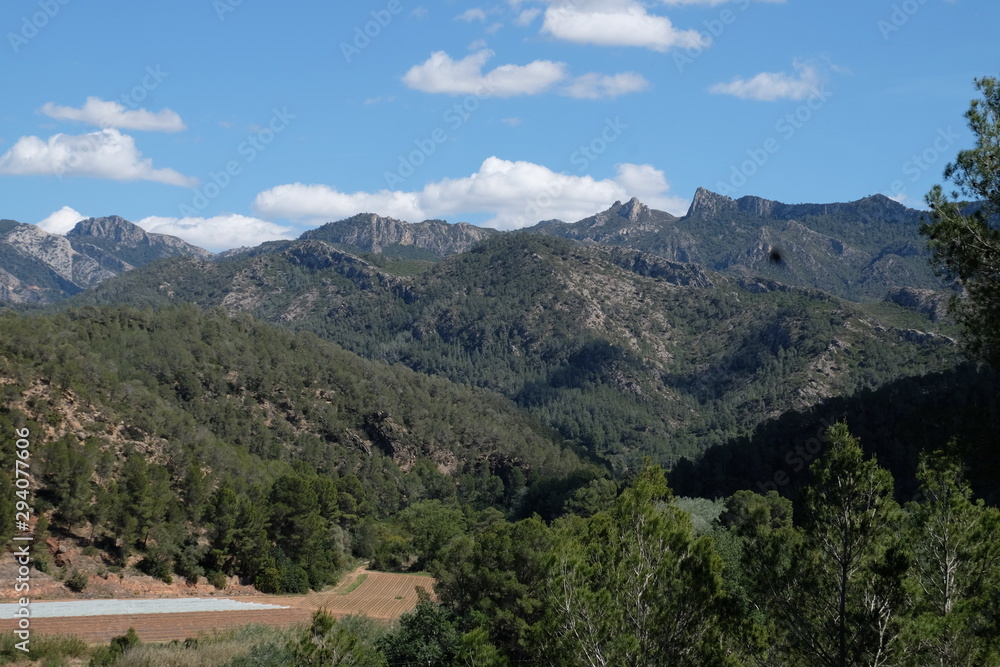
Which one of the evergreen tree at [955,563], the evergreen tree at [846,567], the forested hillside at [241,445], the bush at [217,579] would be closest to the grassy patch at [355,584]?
the forested hillside at [241,445]

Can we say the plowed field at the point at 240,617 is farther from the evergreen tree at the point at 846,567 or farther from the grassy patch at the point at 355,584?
the evergreen tree at the point at 846,567

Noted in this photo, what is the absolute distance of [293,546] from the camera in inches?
2820

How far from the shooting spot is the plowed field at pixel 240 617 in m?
35.8

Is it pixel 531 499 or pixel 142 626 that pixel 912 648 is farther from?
pixel 531 499

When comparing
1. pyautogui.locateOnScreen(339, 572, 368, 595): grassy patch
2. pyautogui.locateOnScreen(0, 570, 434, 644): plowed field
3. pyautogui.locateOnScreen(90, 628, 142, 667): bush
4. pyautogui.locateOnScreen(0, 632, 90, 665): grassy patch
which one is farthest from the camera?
pyautogui.locateOnScreen(339, 572, 368, 595): grassy patch

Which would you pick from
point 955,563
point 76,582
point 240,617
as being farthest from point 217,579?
point 955,563

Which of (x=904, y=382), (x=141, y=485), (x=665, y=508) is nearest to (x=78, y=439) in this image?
(x=141, y=485)

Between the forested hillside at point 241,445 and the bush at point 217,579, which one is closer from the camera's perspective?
the forested hillside at point 241,445

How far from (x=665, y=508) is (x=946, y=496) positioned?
9965 millimetres

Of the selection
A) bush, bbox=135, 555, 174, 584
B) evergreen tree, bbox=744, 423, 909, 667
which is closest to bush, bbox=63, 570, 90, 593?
bush, bbox=135, 555, 174, 584

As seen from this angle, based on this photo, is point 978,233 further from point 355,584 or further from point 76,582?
point 355,584

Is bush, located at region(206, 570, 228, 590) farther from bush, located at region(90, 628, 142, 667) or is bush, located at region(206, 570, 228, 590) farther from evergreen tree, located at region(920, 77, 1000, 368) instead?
evergreen tree, located at region(920, 77, 1000, 368)

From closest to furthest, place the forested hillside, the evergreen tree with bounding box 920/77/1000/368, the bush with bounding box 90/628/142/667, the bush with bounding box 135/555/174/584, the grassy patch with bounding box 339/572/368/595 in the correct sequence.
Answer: the evergreen tree with bounding box 920/77/1000/368 → the bush with bounding box 90/628/142/667 → the bush with bounding box 135/555/174/584 → the forested hillside → the grassy patch with bounding box 339/572/368/595

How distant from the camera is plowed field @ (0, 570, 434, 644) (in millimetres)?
35791
